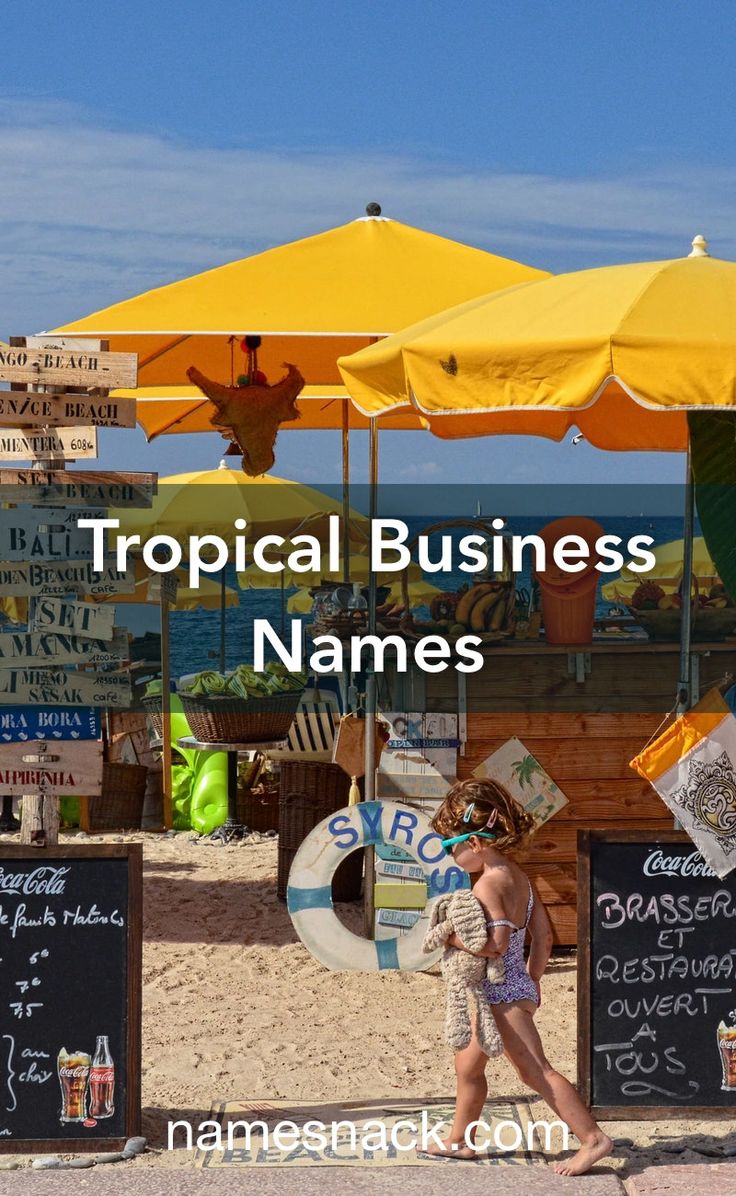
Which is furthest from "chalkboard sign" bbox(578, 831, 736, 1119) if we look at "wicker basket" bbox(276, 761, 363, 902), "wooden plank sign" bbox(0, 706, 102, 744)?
"wicker basket" bbox(276, 761, 363, 902)

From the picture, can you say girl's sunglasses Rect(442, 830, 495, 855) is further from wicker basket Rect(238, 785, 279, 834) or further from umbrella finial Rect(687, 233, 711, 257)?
wicker basket Rect(238, 785, 279, 834)

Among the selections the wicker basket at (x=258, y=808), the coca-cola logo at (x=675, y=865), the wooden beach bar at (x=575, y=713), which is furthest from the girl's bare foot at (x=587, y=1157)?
the wicker basket at (x=258, y=808)

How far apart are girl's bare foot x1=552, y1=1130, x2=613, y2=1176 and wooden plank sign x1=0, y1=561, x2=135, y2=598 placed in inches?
84.0

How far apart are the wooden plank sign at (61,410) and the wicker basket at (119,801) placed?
15.2 feet

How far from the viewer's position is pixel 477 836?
4227mm

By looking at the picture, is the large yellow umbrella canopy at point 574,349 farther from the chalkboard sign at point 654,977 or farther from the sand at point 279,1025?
the sand at point 279,1025

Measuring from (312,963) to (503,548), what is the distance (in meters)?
1.97

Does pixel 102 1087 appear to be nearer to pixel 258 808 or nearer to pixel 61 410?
pixel 61 410

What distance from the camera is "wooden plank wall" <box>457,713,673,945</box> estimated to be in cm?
631

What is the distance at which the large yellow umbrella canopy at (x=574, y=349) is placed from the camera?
4559 millimetres

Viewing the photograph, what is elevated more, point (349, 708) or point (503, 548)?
point (503, 548)

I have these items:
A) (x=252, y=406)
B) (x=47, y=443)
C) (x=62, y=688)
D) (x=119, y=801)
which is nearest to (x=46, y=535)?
(x=47, y=443)

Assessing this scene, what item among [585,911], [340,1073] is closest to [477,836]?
[585,911]

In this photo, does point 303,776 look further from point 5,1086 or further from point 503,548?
point 5,1086
